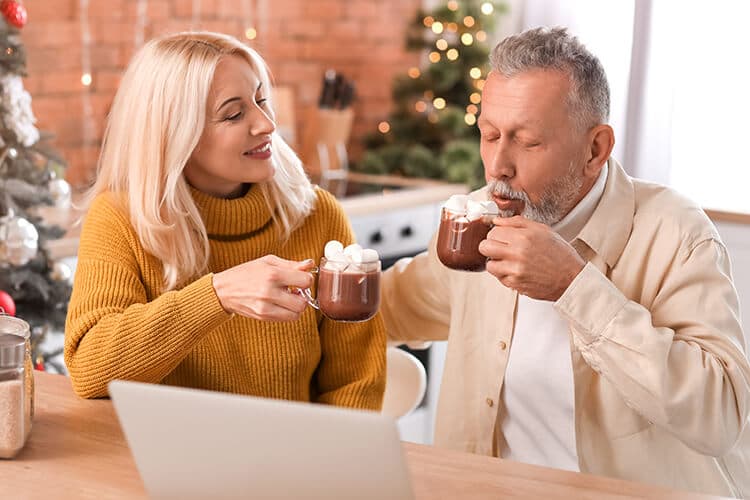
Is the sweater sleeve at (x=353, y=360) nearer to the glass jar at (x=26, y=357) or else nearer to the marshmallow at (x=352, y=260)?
the marshmallow at (x=352, y=260)

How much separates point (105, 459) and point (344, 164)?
3.07 metres

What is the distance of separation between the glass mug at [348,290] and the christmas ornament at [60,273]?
1.31m

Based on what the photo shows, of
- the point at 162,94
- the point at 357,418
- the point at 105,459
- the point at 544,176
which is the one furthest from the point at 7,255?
the point at 357,418

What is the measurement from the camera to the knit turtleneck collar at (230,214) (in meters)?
2.12

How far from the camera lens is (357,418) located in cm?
122

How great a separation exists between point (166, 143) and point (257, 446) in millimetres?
949

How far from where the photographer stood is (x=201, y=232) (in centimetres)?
207

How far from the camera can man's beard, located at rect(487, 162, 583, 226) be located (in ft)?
6.62

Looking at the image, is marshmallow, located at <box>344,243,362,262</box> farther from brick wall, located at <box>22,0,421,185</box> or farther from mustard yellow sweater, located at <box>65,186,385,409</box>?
brick wall, located at <box>22,0,421,185</box>

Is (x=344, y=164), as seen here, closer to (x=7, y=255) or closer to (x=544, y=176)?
(x=7, y=255)

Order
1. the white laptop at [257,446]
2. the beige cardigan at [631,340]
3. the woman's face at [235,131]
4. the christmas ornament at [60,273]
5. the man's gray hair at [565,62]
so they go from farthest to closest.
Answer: the christmas ornament at [60,273], the woman's face at [235,131], the man's gray hair at [565,62], the beige cardigan at [631,340], the white laptop at [257,446]

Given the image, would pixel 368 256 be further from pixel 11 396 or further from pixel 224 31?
pixel 224 31

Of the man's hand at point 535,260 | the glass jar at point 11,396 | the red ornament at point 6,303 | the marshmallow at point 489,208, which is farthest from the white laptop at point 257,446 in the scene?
the red ornament at point 6,303

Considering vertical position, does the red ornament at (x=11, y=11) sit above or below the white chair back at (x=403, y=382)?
above
